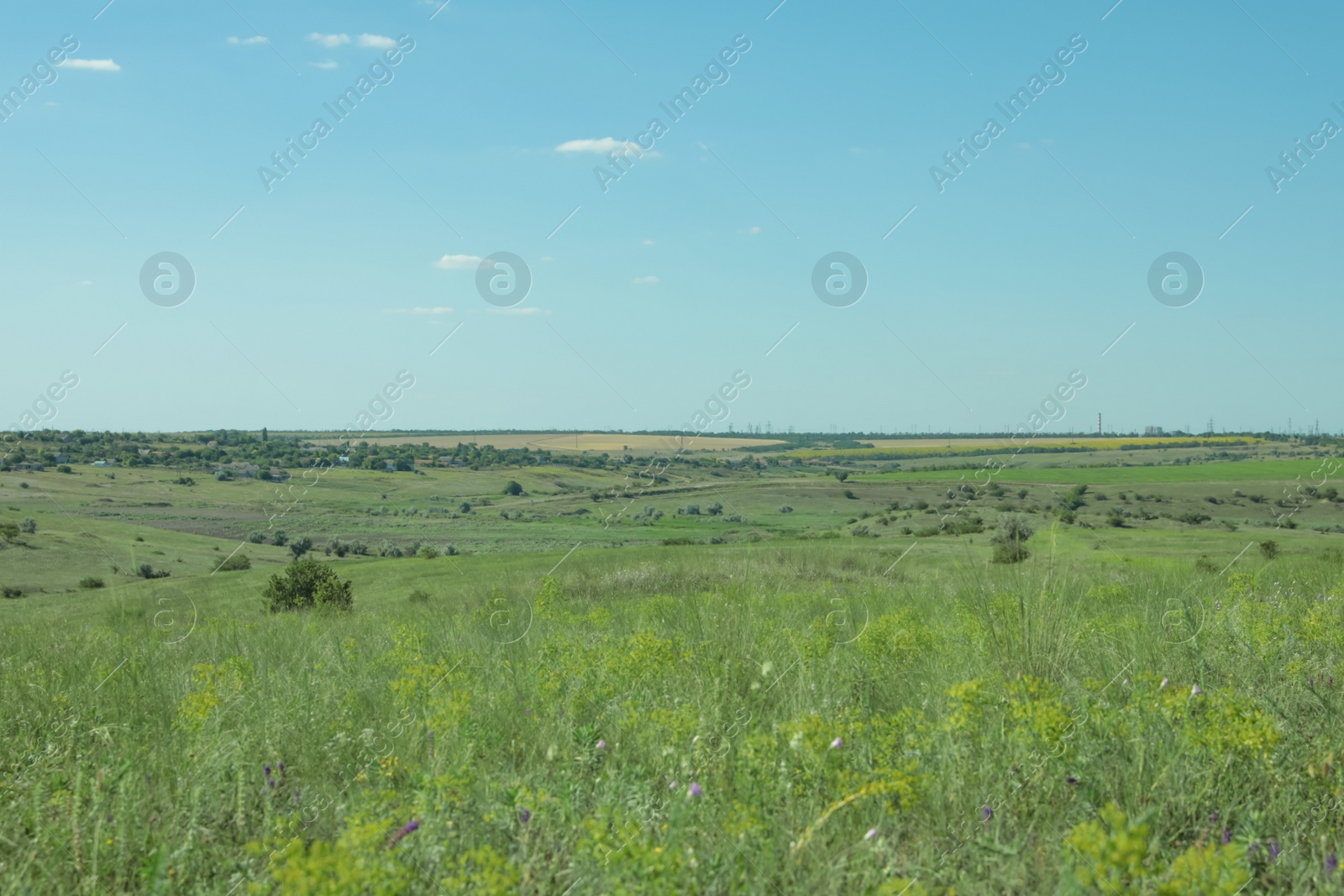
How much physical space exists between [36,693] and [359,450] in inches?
2265

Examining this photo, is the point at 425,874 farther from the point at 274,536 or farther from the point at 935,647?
the point at 274,536

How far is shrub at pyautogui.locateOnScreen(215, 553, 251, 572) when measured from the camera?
46184 millimetres

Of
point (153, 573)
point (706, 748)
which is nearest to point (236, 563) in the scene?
point (153, 573)

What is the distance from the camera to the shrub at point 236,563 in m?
46.2

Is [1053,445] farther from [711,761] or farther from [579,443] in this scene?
[711,761]

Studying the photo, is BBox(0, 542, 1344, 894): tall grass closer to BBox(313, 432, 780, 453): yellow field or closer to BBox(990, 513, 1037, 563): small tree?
BBox(990, 513, 1037, 563): small tree

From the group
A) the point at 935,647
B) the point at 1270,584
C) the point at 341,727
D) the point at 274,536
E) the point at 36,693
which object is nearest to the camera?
the point at 341,727

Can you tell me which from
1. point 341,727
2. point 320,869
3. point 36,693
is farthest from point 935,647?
point 36,693

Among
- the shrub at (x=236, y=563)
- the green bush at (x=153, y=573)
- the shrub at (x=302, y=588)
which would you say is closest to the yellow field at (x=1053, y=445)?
the shrub at (x=236, y=563)

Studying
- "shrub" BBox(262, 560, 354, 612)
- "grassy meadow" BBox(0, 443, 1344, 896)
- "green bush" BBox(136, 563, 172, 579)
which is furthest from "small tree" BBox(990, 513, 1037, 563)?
"green bush" BBox(136, 563, 172, 579)

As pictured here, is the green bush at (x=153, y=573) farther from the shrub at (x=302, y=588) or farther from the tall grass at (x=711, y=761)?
the tall grass at (x=711, y=761)

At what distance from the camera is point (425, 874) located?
2684mm

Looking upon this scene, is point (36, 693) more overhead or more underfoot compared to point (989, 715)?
more underfoot

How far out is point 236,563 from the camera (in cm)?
5006
